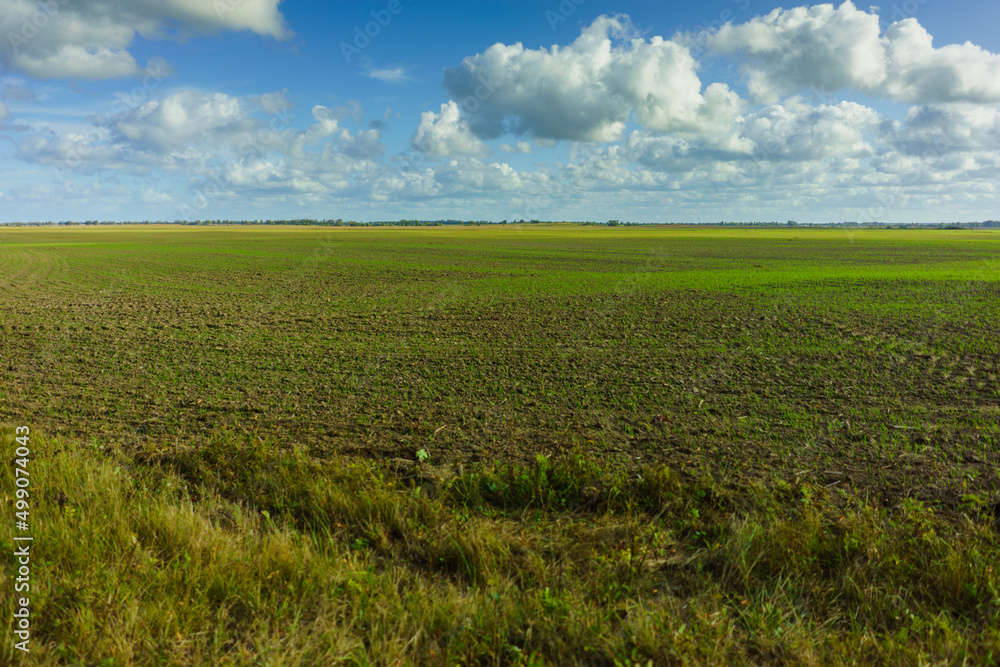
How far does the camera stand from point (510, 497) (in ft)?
20.0

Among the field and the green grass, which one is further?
the field

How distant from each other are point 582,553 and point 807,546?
205 cm

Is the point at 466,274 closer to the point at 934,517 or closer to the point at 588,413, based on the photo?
the point at 588,413

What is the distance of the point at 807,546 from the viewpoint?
15.8ft

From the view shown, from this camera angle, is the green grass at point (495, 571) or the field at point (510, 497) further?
the field at point (510, 497)

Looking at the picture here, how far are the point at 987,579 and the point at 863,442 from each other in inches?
143

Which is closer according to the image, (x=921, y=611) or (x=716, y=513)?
(x=921, y=611)

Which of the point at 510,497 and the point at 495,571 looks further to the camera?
the point at 510,497

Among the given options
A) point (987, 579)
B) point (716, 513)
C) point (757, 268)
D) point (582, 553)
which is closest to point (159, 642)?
point (582, 553)

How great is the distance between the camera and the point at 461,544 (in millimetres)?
4832

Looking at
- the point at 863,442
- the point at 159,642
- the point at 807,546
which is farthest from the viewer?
the point at 863,442

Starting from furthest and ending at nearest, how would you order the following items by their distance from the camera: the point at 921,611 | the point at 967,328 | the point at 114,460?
the point at 967,328 → the point at 114,460 → the point at 921,611

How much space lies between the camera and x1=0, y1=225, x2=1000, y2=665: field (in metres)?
3.80

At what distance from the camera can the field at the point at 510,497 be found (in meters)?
3.80
